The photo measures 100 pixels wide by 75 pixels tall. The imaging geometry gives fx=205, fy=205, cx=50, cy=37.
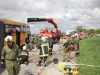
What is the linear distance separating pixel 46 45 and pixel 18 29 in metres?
9.24

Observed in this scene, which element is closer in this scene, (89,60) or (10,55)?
(10,55)

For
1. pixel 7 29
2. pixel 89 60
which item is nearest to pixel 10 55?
pixel 89 60

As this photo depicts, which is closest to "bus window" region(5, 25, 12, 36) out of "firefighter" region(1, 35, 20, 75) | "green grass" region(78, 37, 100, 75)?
"green grass" region(78, 37, 100, 75)

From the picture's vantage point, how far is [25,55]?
11.8m

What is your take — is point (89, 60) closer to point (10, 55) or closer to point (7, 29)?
point (7, 29)

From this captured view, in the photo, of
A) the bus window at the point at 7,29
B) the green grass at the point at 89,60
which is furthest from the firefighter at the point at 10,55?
the bus window at the point at 7,29

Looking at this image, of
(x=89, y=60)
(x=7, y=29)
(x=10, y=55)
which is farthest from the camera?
(x=7, y=29)

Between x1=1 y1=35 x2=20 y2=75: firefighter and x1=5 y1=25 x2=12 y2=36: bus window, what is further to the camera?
x1=5 y1=25 x2=12 y2=36: bus window

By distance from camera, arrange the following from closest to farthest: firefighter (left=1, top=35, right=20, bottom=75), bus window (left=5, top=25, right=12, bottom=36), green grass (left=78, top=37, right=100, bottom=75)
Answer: firefighter (left=1, top=35, right=20, bottom=75) < green grass (left=78, top=37, right=100, bottom=75) < bus window (left=5, top=25, right=12, bottom=36)

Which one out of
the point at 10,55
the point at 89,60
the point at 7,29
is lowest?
the point at 89,60

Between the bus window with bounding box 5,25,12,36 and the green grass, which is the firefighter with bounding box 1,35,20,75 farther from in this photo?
the bus window with bounding box 5,25,12,36

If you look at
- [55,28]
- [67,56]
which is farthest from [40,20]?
[67,56]

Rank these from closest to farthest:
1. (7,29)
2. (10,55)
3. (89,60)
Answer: (10,55) → (89,60) → (7,29)

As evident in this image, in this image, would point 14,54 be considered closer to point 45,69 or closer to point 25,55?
point 45,69
